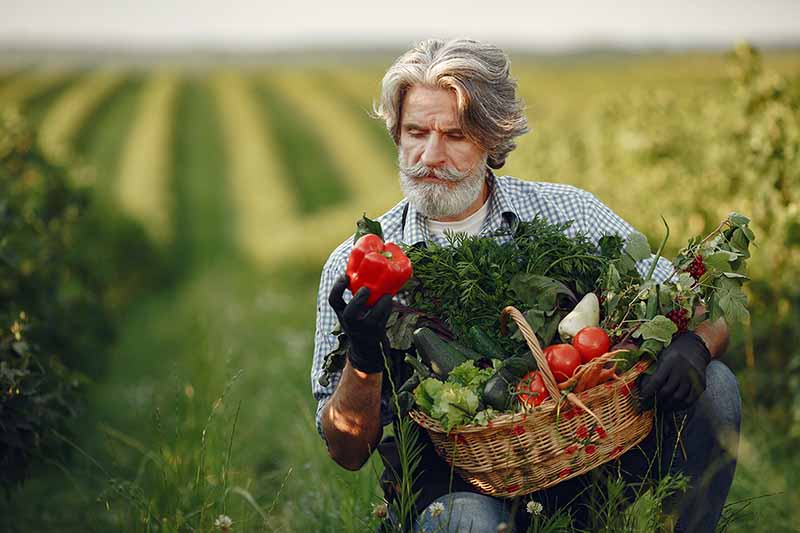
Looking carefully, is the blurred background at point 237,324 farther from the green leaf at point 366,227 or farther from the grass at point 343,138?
the grass at point 343,138

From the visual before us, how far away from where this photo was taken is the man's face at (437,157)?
3.09 metres

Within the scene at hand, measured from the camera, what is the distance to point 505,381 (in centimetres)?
252

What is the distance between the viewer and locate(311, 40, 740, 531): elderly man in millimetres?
2623

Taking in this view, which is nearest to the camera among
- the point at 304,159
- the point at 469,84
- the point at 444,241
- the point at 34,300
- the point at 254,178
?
the point at 469,84

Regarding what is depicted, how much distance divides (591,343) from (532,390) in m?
0.22

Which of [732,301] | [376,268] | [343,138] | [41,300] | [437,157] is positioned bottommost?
[343,138]

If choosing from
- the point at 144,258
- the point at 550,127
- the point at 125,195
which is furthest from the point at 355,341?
the point at 125,195

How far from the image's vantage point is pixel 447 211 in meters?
3.15

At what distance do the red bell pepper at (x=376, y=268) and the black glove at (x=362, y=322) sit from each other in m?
0.04

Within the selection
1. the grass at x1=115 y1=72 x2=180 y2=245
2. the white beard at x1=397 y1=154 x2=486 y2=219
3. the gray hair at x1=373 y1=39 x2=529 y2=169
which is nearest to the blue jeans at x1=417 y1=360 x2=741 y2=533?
the white beard at x1=397 y1=154 x2=486 y2=219

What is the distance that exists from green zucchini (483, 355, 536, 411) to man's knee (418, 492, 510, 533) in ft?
1.14

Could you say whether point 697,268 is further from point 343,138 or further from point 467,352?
point 343,138

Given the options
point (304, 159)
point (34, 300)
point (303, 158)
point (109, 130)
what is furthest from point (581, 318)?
point (109, 130)

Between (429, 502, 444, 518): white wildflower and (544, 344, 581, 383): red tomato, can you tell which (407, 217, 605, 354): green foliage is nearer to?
(544, 344, 581, 383): red tomato
